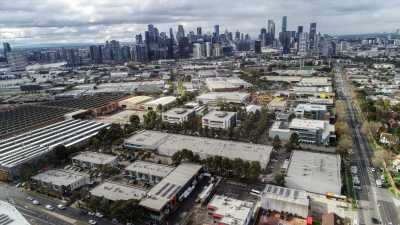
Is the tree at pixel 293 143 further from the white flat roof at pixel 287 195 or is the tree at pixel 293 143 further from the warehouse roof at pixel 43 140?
the warehouse roof at pixel 43 140

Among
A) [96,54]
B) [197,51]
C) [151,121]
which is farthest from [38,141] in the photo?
[197,51]

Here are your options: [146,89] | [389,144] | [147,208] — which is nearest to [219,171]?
[147,208]

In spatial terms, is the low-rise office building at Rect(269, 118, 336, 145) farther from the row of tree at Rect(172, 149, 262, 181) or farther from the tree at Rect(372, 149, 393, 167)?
the row of tree at Rect(172, 149, 262, 181)

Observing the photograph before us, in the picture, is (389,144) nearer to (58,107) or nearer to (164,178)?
(164,178)

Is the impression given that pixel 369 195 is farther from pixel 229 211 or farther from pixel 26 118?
pixel 26 118

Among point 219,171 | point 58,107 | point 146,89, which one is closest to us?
point 219,171

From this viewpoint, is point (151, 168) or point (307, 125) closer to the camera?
point (151, 168)

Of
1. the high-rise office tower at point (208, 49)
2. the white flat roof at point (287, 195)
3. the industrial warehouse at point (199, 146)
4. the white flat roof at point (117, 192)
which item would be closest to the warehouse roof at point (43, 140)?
the industrial warehouse at point (199, 146)
